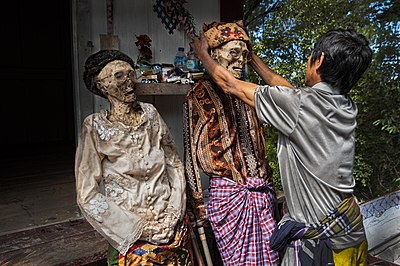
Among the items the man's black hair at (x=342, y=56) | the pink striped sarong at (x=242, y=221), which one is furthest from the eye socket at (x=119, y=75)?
the man's black hair at (x=342, y=56)

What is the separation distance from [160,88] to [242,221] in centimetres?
124

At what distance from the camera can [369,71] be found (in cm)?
710

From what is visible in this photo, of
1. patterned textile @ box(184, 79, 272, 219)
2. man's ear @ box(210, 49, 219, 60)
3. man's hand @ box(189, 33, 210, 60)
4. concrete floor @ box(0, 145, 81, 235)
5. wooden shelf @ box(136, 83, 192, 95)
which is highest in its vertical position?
man's hand @ box(189, 33, 210, 60)

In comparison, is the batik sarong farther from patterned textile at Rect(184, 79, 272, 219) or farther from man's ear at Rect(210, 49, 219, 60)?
man's ear at Rect(210, 49, 219, 60)

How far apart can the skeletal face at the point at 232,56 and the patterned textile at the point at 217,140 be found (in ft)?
0.50

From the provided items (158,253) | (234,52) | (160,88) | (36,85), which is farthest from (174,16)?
(36,85)

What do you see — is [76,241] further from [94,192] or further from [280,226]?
[280,226]

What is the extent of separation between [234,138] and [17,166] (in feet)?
13.2

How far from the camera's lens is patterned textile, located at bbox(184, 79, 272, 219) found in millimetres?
1924

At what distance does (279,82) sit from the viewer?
206 cm

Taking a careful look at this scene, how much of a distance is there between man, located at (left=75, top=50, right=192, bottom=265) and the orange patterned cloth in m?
0.46

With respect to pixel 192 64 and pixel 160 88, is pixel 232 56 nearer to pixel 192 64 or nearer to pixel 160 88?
pixel 160 88

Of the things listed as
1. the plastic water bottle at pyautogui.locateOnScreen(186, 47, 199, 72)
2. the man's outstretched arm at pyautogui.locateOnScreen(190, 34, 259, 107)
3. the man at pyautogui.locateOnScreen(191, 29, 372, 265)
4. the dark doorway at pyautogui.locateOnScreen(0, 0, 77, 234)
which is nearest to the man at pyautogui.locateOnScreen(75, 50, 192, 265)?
the man's outstretched arm at pyautogui.locateOnScreen(190, 34, 259, 107)

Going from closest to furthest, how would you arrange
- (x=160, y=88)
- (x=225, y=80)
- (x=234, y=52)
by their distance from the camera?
(x=225, y=80)
(x=234, y=52)
(x=160, y=88)
